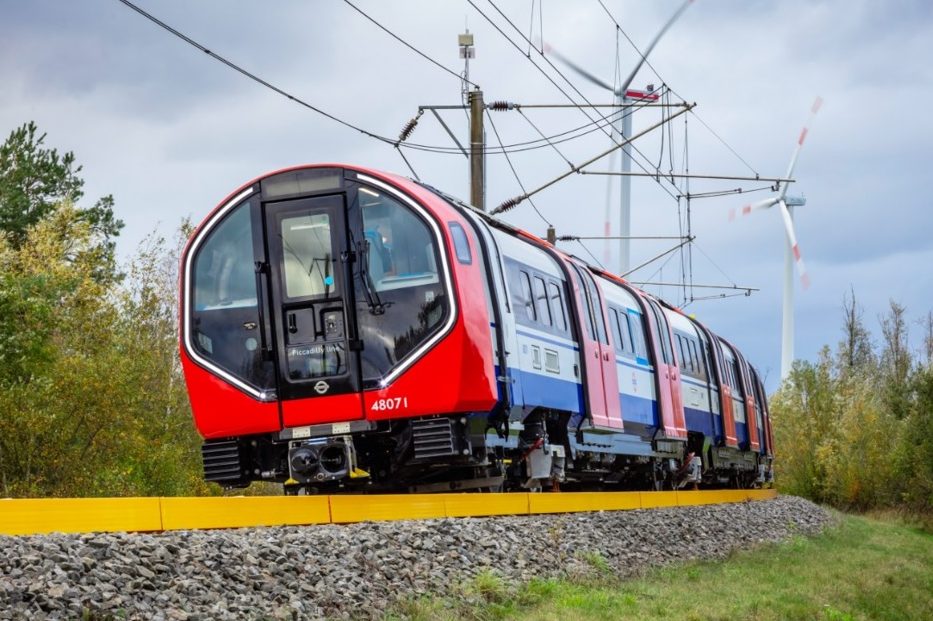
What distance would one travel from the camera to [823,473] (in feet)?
145

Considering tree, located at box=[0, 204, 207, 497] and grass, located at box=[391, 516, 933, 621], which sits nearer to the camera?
grass, located at box=[391, 516, 933, 621]

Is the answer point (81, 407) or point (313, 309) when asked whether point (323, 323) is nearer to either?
point (313, 309)

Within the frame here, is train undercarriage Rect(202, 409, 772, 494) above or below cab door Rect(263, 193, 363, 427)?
below

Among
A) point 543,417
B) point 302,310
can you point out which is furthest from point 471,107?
point 302,310

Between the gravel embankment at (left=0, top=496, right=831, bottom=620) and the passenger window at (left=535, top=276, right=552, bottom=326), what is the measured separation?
9.24 ft

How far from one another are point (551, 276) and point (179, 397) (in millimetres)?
12559

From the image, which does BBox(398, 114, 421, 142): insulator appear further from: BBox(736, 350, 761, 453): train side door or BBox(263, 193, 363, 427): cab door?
BBox(736, 350, 761, 453): train side door

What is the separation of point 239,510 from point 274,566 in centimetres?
144

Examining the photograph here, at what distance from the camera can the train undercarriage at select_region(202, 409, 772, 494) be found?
1229 cm

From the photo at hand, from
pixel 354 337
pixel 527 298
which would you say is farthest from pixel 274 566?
pixel 527 298

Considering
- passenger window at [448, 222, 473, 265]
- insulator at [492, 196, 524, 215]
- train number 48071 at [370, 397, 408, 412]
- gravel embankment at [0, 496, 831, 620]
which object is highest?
insulator at [492, 196, 524, 215]

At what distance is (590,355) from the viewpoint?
53.0 ft

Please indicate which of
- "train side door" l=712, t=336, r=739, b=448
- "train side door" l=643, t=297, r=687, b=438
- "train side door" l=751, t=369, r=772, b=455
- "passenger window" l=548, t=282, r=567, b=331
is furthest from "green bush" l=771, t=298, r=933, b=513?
"passenger window" l=548, t=282, r=567, b=331

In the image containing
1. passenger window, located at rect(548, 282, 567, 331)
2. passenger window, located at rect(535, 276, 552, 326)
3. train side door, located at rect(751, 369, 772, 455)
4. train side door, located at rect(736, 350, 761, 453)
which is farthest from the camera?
train side door, located at rect(751, 369, 772, 455)
